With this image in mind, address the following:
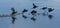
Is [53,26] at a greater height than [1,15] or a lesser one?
lesser

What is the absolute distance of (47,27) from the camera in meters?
1.29

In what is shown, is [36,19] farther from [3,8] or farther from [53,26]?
[3,8]

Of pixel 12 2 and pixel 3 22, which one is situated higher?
pixel 12 2

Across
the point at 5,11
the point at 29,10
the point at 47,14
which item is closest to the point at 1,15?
the point at 5,11

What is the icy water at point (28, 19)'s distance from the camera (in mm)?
1251

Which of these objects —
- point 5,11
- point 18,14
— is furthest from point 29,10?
point 5,11

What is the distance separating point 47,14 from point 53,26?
5.7 inches

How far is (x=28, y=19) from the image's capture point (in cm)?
125

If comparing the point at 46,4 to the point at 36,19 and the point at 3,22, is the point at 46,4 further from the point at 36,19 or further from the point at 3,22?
the point at 3,22

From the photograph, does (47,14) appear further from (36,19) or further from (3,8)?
(3,8)

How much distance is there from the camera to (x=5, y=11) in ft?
4.08

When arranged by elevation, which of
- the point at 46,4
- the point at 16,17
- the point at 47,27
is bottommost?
the point at 47,27

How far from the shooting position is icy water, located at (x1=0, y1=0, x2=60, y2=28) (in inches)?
49.3

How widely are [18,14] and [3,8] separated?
14cm
